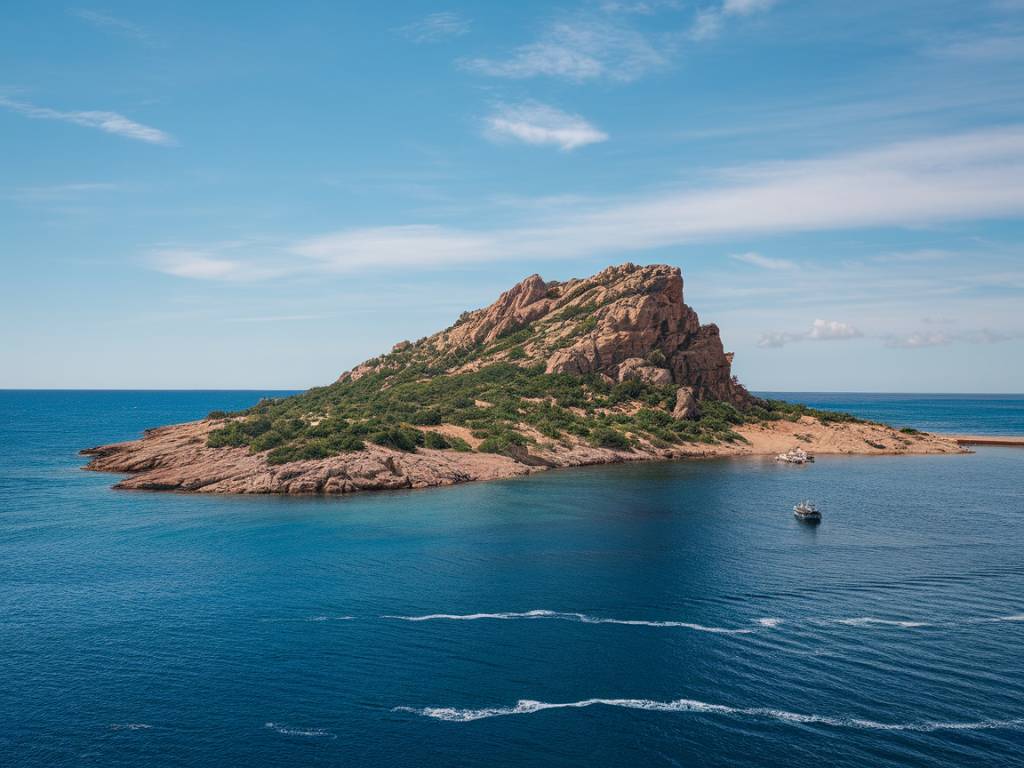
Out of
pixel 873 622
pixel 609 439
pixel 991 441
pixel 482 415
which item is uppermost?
pixel 482 415

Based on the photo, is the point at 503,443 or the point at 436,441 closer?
the point at 436,441

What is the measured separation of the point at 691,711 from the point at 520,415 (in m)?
84.8

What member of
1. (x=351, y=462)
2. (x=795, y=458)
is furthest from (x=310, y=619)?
(x=795, y=458)

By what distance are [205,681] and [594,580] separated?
82.2 feet

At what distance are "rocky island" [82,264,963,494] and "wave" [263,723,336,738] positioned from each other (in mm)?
54227

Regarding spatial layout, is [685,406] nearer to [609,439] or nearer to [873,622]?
[609,439]

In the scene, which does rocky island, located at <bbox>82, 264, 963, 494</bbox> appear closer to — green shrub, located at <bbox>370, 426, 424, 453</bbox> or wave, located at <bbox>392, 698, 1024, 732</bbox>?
green shrub, located at <bbox>370, 426, 424, 453</bbox>

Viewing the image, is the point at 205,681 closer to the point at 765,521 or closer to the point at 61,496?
Result: the point at 765,521

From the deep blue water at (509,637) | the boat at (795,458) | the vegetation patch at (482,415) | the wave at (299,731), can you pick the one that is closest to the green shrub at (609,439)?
the vegetation patch at (482,415)

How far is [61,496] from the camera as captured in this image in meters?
78.8

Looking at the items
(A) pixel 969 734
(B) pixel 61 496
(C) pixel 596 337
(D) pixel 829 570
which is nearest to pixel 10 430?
(B) pixel 61 496

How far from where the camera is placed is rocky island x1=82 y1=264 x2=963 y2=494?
88.1m

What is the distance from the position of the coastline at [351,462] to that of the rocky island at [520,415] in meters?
0.24

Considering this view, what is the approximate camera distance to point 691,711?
100 ft
